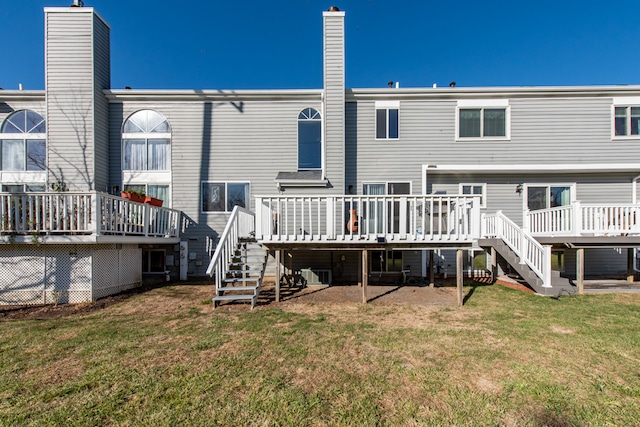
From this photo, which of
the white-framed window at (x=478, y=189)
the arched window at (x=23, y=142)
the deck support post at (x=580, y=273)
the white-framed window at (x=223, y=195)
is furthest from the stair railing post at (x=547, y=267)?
the arched window at (x=23, y=142)

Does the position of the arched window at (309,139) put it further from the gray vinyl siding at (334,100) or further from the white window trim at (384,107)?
the white window trim at (384,107)

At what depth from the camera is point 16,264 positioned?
6.47 m

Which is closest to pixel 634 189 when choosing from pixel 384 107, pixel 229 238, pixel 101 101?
pixel 384 107

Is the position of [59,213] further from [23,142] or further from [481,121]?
[481,121]

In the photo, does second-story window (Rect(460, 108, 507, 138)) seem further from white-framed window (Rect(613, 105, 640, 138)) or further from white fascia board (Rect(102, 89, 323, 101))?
white fascia board (Rect(102, 89, 323, 101))

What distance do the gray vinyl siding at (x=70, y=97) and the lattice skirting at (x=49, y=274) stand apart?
316 centimetres

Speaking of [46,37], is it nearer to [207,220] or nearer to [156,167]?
[156,167]

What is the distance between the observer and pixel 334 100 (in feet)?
30.0

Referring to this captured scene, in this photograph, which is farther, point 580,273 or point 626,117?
point 626,117

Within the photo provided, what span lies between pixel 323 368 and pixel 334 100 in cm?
788

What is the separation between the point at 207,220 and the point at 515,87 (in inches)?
438

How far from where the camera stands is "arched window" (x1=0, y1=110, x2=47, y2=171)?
948cm

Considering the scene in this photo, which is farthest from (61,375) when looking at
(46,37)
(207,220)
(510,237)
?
(46,37)

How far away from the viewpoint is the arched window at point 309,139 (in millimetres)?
9680
